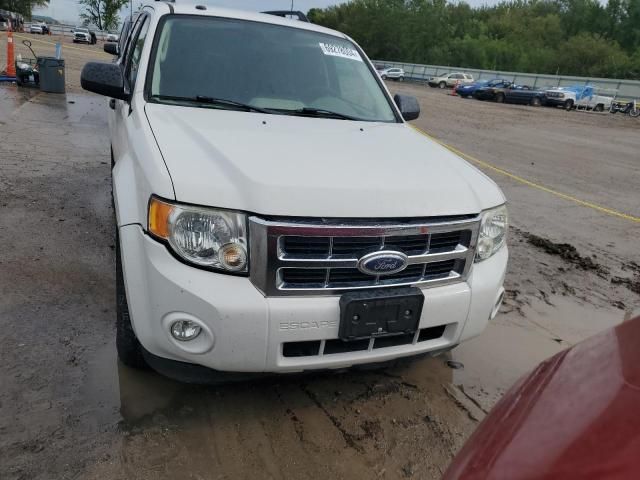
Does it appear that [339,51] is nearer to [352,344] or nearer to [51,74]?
[352,344]

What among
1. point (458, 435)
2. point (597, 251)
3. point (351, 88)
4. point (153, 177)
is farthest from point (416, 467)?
point (597, 251)

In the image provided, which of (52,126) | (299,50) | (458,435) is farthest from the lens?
(52,126)

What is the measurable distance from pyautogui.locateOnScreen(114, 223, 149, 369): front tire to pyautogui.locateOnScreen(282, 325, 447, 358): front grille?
0.78 metres

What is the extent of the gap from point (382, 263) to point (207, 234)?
73cm

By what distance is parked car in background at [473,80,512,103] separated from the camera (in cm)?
3494

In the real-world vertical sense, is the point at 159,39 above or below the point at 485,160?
above

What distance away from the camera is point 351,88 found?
3.89 metres

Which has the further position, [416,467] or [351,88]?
[351,88]

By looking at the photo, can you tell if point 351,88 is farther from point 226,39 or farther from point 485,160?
point 485,160

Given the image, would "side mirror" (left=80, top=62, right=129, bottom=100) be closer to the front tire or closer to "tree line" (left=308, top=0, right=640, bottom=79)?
the front tire

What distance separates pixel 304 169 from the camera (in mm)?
2322

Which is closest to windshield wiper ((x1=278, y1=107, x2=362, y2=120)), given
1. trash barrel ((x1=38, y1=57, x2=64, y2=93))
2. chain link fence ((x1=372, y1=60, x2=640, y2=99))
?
trash barrel ((x1=38, y1=57, x2=64, y2=93))

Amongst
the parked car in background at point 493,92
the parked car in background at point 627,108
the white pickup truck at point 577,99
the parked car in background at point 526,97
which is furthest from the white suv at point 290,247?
the parked car in background at point 493,92

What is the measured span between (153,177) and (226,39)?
176cm
